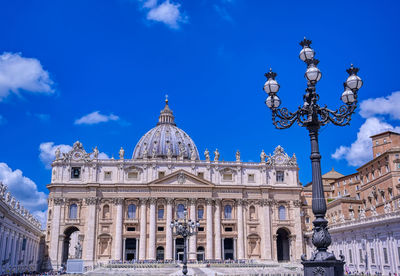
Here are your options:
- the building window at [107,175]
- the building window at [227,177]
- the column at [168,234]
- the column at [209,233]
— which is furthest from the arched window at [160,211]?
the building window at [227,177]

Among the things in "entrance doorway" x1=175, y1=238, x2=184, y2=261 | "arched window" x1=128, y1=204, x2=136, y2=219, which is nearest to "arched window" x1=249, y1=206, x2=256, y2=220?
"entrance doorway" x1=175, y1=238, x2=184, y2=261

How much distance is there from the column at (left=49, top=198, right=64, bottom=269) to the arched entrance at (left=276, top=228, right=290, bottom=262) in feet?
124

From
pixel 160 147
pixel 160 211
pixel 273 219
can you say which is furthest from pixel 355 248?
pixel 160 147

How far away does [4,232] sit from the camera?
147ft

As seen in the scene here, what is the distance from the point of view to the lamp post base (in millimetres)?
12188

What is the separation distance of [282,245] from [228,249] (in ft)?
38.4

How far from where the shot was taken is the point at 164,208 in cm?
7069

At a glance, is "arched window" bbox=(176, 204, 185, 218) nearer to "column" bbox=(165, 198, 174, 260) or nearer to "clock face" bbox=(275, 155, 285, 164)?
"column" bbox=(165, 198, 174, 260)

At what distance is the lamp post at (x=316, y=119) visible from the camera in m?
12.4

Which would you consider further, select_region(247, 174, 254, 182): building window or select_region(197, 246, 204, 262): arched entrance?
select_region(247, 174, 254, 182): building window

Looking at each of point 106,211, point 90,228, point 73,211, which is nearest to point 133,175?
point 106,211

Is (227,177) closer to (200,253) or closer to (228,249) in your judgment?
(228,249)

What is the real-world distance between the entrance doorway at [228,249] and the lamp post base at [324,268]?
200ft

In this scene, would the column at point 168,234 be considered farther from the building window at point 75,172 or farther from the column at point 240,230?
the building window at point 75,172
